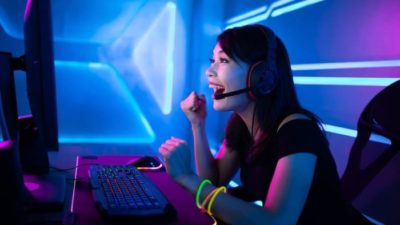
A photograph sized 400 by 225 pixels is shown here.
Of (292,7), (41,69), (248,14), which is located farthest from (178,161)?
(248,14)

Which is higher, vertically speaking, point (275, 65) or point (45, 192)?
point (275, 65)

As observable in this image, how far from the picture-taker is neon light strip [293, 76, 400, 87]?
1.22 m

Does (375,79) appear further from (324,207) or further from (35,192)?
(35,192)

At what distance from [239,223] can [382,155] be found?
399mm

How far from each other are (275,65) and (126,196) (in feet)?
1.79

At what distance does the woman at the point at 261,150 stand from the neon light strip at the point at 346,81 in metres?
0.37

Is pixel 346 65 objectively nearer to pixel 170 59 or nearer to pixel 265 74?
pixel 265 74

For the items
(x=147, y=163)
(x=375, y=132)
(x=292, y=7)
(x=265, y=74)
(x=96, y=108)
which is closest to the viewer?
(x=375, y=132)

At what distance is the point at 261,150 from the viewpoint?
3.41 ft

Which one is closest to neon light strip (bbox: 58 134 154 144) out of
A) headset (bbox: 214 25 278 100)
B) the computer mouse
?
the computer mouse

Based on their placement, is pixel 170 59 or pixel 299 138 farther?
pixel 170 59

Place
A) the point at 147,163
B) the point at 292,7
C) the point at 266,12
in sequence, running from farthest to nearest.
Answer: the point at 266,12 < the point at 292,7 < the point at 147,163

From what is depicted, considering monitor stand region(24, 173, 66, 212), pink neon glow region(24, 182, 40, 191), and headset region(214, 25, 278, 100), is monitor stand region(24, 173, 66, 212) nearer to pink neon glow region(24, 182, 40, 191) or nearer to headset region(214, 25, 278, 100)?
pink neon glow region(24, 182, 40, 191)

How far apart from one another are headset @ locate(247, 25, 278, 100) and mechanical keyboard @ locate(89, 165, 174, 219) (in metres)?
0.39
